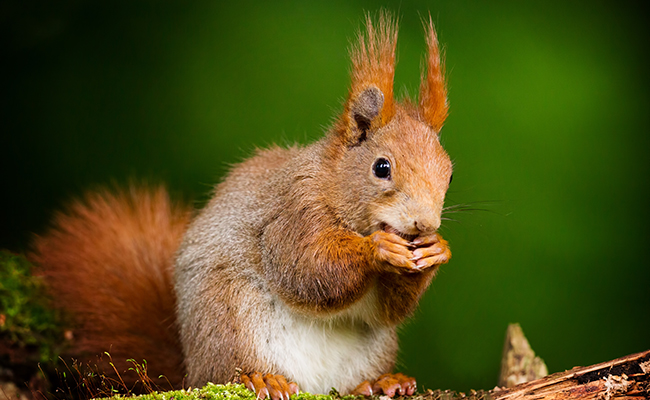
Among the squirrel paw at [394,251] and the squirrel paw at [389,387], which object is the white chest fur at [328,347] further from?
the squirrel paw at [394,251]

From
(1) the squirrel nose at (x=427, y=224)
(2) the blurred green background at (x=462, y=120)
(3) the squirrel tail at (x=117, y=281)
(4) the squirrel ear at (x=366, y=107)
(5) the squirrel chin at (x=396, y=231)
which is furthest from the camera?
(2) the blurred green background at (x=462, y=120)

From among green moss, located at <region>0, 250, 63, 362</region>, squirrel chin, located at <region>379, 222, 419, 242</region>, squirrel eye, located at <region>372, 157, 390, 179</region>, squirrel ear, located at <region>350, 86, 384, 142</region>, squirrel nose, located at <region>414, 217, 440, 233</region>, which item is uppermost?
squirrel ear, located at <region>350, 86, 384, 142</region>

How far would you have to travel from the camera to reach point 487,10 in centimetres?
258

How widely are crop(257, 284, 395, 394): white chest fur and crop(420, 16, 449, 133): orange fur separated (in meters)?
0.62

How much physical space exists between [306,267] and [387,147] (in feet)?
1.49

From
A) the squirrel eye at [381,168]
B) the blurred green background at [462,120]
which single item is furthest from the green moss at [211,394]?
the blurred green background at [462,120]

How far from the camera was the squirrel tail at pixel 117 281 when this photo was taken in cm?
217

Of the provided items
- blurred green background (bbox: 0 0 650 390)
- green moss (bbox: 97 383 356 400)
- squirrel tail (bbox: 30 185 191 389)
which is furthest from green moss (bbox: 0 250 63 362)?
green moss (bbox: 97 383 356 400)

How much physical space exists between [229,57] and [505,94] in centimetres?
134

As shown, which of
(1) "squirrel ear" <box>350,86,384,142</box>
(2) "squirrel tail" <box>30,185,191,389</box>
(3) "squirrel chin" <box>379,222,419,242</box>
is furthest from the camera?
(2) "squirrel tail" <box>30,185,191,389</box>

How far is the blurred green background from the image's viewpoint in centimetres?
260

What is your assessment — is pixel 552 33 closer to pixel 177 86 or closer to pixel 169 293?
pixel 177 86

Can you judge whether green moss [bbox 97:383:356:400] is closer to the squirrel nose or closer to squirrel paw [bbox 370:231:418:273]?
squirrel paw [bbox 370:231:418:273]

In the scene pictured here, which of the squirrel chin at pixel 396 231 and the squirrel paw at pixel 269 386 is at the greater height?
the squirrel chin at pixel 396 231
